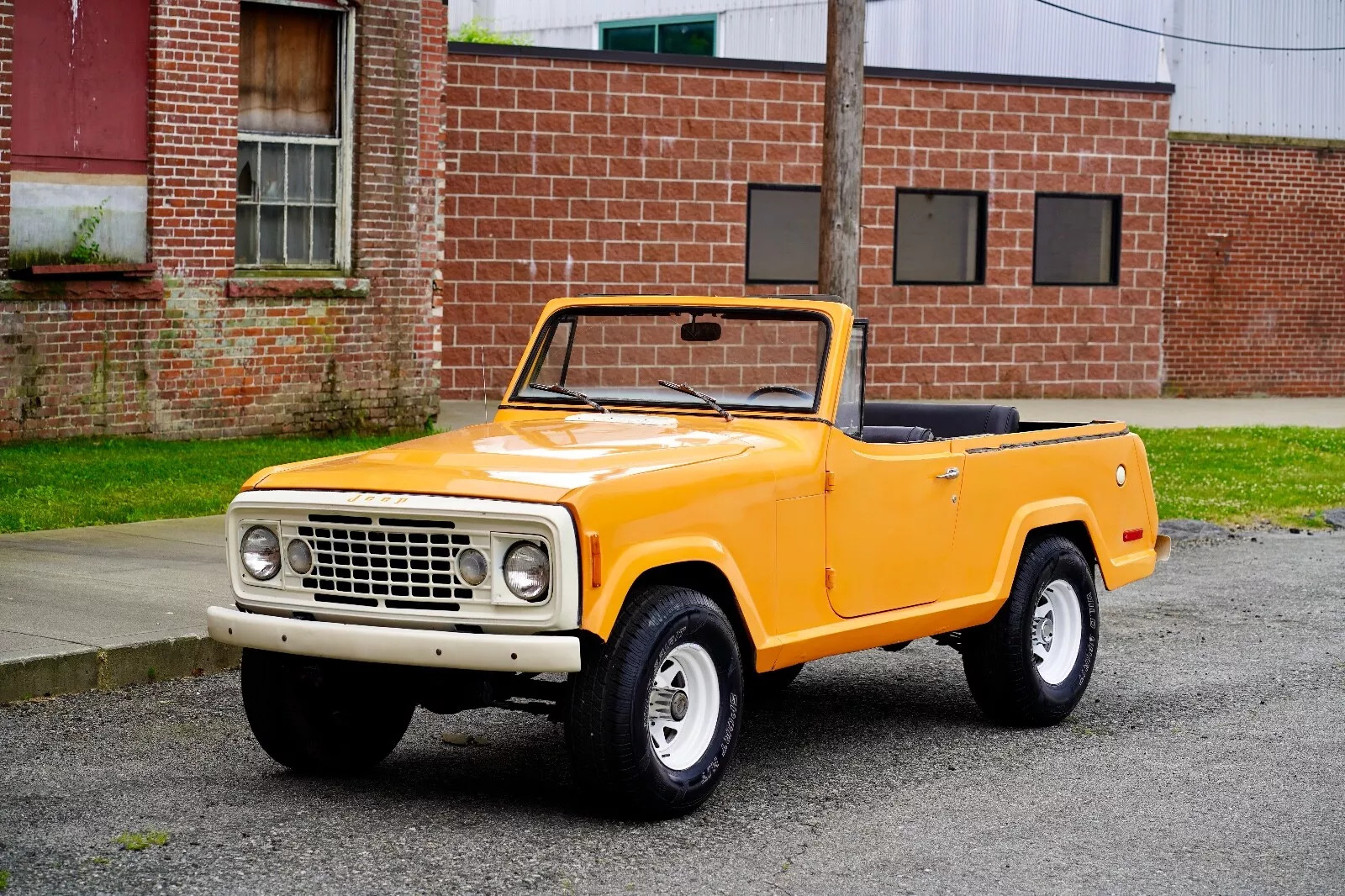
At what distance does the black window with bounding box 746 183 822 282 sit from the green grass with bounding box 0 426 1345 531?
200 inches

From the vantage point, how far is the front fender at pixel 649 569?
5859 millimetres

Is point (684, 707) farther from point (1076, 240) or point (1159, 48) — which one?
point (1159, 48)

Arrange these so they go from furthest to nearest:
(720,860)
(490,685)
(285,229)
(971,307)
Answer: (971,307), (285,229), (490,685), (720,860)

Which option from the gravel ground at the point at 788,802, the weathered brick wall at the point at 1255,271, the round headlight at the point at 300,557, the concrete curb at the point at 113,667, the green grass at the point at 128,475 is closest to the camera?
the gravel ground at the point at 788,802

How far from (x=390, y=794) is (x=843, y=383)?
2.24 metres

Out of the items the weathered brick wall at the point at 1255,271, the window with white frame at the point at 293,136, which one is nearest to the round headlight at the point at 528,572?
the window with white frame at the point at 293,136

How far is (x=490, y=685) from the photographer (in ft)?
20.5

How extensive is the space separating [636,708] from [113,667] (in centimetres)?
311

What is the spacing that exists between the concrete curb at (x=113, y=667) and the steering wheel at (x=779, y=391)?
9.26ft

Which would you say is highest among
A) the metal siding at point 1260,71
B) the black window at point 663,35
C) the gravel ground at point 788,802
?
the black window at point 663,35

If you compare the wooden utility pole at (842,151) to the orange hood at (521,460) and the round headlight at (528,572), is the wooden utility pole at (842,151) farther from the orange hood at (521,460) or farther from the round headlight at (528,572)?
the round headlight at (528,572)

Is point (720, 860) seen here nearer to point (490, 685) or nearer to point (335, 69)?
point (490, 685)

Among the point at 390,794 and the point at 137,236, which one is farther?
the point at 137,236

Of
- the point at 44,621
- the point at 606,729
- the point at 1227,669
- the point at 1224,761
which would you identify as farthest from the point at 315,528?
the point at 1227,669
